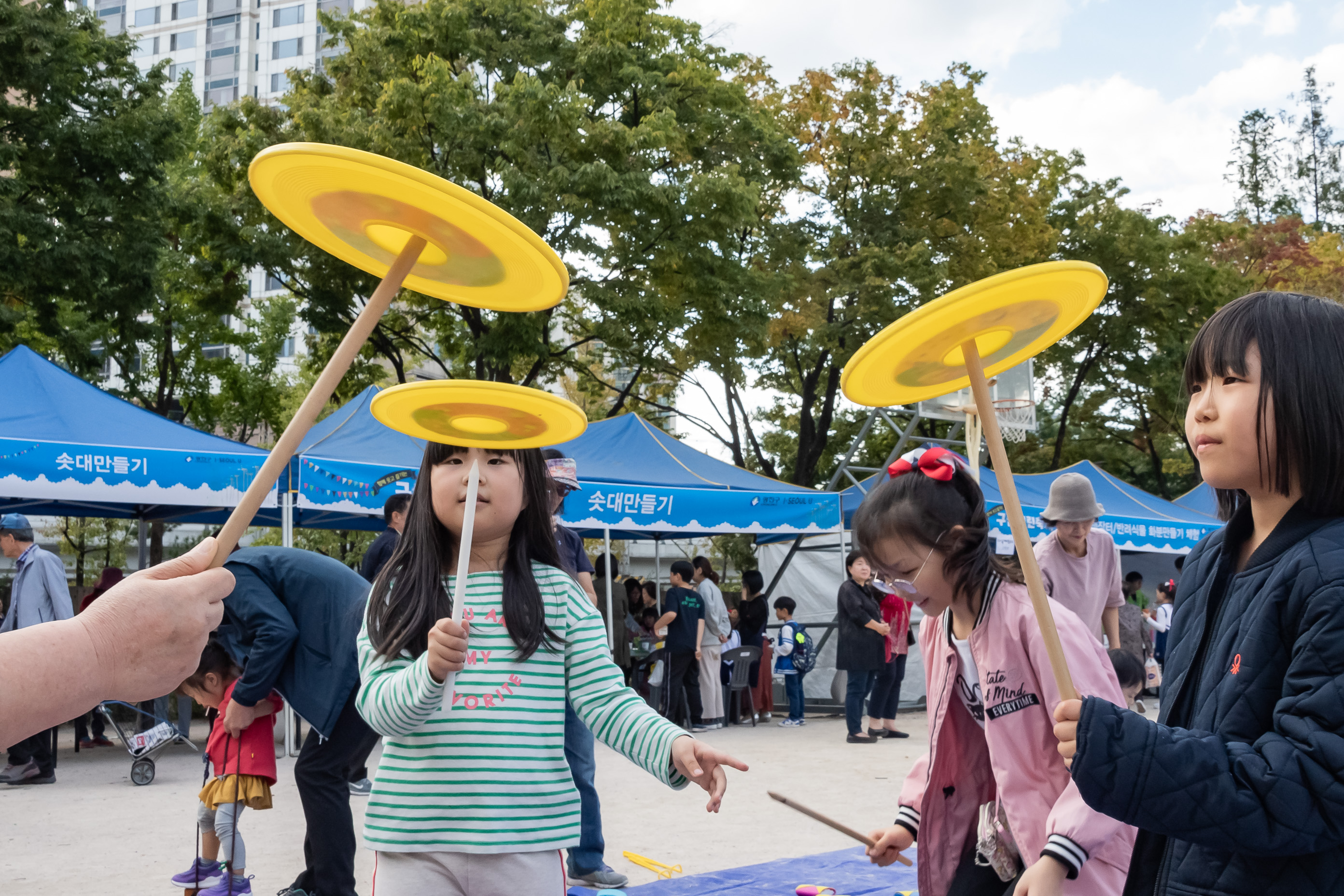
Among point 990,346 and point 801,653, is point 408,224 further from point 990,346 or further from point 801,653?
point 801,653

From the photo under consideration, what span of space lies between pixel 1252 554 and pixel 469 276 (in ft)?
4.14

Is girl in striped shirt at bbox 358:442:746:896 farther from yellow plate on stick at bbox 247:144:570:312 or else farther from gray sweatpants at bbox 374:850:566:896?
yellow plate on stick at bbox 247:144:570:312

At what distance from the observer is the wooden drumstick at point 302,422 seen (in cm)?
133

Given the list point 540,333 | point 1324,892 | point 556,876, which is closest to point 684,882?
point 556,876

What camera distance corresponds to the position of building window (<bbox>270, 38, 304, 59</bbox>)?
193 ft

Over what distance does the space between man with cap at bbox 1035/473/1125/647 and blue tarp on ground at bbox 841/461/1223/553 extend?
7.19 metres

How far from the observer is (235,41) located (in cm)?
5947

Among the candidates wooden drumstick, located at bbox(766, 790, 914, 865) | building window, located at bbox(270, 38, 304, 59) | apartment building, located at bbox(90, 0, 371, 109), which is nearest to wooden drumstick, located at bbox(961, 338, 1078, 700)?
wooden drumstick, located at bbox(766, 790, 914, 865)

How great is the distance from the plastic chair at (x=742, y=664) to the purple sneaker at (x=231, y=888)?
7867 millimetres

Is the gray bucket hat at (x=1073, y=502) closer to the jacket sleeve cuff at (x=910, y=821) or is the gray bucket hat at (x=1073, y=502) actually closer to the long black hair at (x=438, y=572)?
the jacket sleeve cuff at (x=910, y=821)

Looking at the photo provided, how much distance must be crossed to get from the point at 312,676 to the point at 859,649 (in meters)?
7.34

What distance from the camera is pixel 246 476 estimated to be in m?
9.19

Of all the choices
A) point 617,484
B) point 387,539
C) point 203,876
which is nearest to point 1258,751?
point 203,876

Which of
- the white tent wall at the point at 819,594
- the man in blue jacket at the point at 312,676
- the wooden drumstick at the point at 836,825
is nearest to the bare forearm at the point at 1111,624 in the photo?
the wooden drumstick at the point at 836,825
